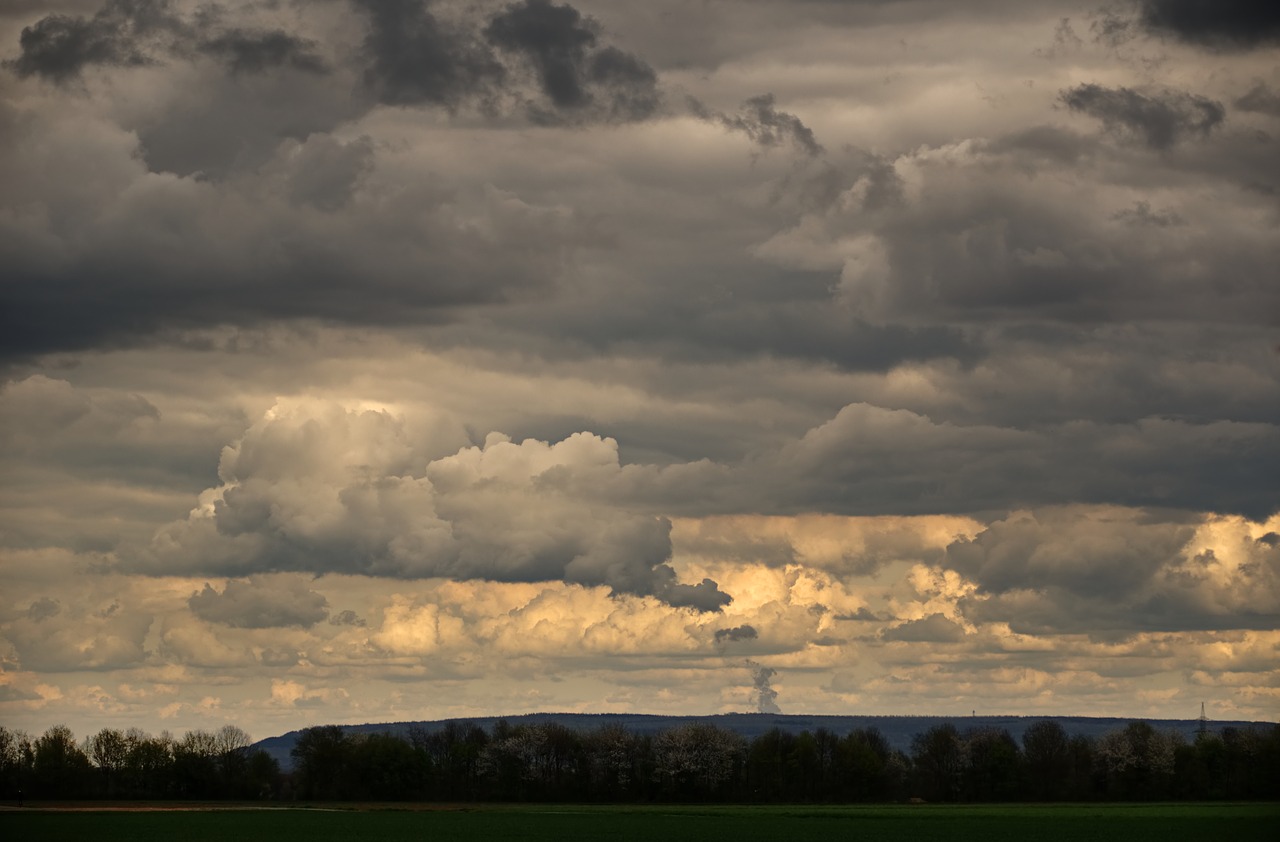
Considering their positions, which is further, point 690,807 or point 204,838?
point 690,807

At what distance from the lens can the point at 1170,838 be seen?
118 m

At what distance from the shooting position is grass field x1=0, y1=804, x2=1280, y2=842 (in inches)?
4813

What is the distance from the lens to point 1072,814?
16375 cm

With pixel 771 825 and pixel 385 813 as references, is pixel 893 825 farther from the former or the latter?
pixel 385 813

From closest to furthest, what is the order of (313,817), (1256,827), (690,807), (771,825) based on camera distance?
(1256,827), (771,825), (313,817), (690,807)

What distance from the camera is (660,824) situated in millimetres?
143625

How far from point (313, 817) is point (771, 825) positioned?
47209mm

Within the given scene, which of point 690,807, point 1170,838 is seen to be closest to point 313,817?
point 690,807

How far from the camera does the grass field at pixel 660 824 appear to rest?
12225 centimetres

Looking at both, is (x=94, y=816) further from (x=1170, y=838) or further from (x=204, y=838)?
(x=1170, y=838)

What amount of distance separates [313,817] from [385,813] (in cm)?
1628

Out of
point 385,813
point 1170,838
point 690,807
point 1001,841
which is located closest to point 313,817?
point 385,813

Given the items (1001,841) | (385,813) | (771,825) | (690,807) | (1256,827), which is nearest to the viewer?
(1001,841)

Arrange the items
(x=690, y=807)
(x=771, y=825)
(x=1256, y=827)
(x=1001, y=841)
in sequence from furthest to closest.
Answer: (x=690, y=807) < (x=771, y=825) < (x=1256, y=827) < (x=1001, y=841)
